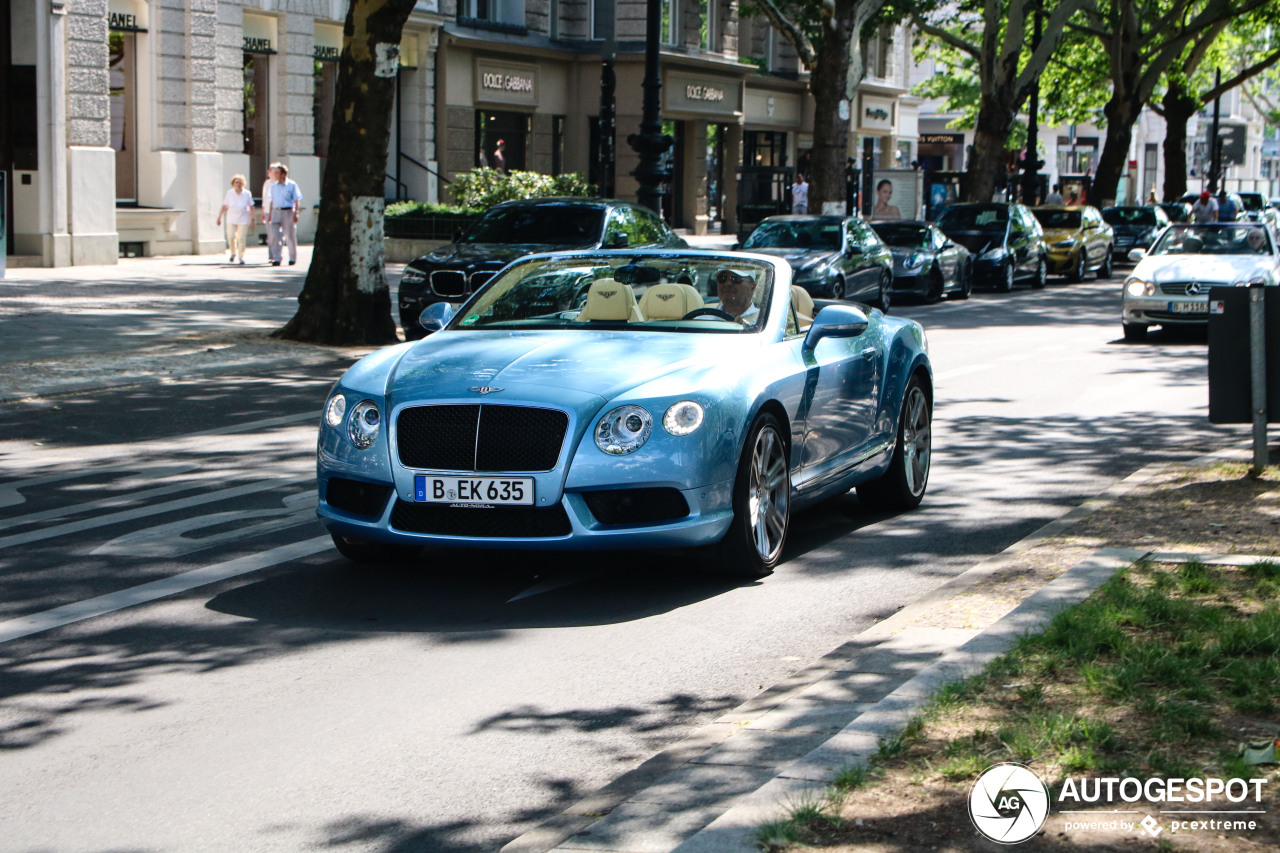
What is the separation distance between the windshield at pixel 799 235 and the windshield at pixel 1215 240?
4.60 m

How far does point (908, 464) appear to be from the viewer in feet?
30.4

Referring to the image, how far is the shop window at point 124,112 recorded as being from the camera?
29.4 metres

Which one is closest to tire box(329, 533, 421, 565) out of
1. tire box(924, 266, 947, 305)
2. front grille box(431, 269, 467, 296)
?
front grille box(431, 269, 467, 296)

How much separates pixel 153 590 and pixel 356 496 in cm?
93

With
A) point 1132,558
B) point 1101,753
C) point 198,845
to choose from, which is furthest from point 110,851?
point 1132,558

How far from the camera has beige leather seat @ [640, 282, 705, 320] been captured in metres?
8.08

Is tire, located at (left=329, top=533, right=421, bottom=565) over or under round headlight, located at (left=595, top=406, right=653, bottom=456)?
under

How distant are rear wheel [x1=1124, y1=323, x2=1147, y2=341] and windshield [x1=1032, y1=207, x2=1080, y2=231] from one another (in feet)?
48.7

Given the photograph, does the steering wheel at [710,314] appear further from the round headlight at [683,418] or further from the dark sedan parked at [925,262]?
the dark sedan parked at [925,262]

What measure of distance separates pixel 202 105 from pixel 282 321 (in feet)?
39.2

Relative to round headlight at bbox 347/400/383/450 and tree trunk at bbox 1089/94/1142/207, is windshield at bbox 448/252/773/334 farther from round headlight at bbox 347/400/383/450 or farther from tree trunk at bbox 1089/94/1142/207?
tree trunk at bbox 1089/94/1142/207

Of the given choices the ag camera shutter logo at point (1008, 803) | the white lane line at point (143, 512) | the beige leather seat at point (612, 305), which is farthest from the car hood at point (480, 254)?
the ag camera shutter logo at point (1008, 803)

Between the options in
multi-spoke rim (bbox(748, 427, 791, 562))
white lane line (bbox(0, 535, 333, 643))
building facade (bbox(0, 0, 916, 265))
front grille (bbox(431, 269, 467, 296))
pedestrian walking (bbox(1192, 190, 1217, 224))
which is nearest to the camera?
white lane line (bbox(0, 535, 333, 643))

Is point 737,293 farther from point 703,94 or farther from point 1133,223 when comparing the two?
point 703,94
